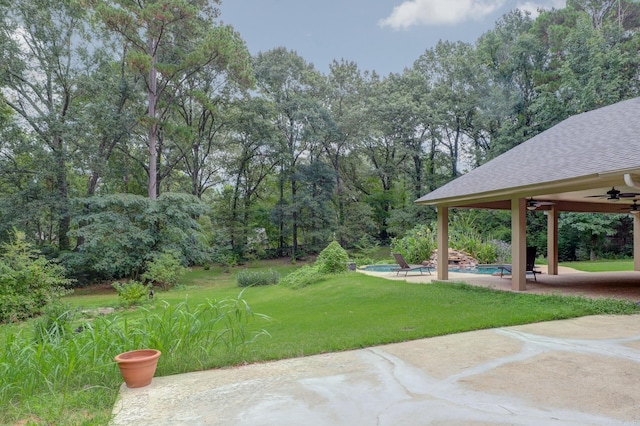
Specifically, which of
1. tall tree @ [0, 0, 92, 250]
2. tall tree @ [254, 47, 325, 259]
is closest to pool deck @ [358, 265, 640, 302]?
tall tree @ [254, 47, 325, 259]

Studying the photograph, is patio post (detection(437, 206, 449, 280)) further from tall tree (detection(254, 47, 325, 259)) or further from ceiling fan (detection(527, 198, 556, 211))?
tall tree (detection(254, 47, 325, 259))

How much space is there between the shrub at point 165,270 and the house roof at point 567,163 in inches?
415

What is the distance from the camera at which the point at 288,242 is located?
27.4m

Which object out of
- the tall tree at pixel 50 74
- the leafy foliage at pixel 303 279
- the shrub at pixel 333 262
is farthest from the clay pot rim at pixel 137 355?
the tall tree at pixel 50 74

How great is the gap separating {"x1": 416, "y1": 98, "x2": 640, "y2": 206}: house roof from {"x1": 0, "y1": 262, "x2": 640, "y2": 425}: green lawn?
208 cm

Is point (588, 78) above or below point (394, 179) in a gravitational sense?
above

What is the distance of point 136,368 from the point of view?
3309 millimetres

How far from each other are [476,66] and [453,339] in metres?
22.5

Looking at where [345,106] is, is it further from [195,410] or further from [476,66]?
[195,410]

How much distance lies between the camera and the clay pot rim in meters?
3.31

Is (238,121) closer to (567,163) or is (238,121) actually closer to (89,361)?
(567,163)

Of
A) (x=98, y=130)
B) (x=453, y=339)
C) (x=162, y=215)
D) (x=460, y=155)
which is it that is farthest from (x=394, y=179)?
(x=453, y=339)

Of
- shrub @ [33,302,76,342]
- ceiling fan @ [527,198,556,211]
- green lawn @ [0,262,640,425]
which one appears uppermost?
ceiling fan @ [527,198,556,211]

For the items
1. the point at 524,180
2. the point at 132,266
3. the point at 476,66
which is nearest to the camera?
the point at 524,180
